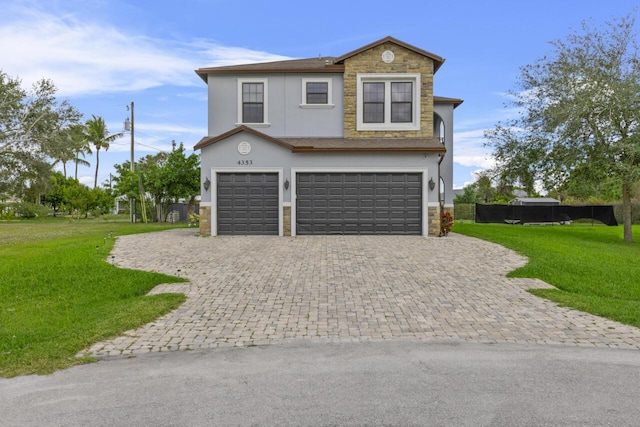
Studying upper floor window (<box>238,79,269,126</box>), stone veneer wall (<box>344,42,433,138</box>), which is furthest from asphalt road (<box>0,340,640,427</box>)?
upper floor window (<box>238,79,269,126</box>)

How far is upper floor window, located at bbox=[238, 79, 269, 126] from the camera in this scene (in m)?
19.2

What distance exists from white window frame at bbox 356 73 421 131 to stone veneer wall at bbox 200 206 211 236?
682 centimetres

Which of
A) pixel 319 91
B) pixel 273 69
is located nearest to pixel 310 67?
pixel 319 91

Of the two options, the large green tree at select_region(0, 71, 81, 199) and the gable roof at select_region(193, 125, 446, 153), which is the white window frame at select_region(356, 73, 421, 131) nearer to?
the gable roof at select_region(193, 125, 446, 153)

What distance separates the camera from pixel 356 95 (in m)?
18.8

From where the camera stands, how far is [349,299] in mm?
8242

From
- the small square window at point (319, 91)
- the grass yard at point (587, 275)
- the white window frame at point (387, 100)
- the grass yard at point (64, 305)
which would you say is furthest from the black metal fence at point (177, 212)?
the grass yard at point (587, 275)

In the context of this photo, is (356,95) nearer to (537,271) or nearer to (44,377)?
(537,271)

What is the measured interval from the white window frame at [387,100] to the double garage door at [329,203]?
2332mm

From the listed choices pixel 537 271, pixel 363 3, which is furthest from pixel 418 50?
pixel 537 271

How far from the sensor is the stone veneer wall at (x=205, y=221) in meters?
17.7

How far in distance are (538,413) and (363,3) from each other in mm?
13928

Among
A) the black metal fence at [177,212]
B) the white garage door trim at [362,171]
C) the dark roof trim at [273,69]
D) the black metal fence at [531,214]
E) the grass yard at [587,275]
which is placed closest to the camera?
the grass yard at [587,275]

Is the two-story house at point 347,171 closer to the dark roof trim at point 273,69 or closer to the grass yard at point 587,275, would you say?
the dark roof trim at point 273,69
